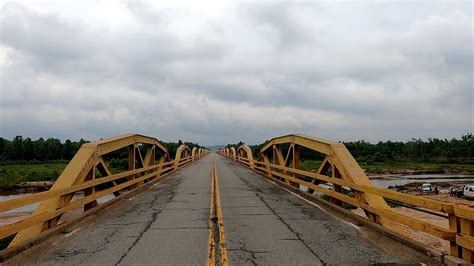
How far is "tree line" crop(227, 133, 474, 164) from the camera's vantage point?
5188 inches

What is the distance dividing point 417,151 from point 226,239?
521 ft

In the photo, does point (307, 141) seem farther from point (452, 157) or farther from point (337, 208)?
point (452, 157)

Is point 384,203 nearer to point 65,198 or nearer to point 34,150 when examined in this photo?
point 65,198

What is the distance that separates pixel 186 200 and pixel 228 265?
7703mm

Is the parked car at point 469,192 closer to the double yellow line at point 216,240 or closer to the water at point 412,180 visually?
the water at point 412,180

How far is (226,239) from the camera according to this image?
7387mm

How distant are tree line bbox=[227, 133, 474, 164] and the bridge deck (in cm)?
11250

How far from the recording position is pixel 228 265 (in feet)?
18.6

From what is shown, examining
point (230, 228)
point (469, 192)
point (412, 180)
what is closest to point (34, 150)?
point (412, 180)

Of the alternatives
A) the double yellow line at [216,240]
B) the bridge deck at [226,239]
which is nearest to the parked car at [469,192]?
the bridge deck at [226,239]

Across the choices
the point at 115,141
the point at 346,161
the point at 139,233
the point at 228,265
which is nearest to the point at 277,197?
the point at 346,161

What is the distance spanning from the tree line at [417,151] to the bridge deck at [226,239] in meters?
113

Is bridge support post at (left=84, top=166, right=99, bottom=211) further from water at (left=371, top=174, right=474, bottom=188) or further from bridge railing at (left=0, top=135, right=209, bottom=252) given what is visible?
water at (left=371, top=174, right=474, bottom=188)

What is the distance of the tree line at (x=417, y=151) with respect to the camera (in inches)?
5188
